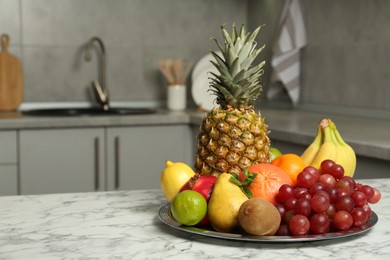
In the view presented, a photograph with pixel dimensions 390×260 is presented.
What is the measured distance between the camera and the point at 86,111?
367 centimetres

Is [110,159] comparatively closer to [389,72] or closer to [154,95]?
[154,95]

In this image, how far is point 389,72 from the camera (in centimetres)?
290

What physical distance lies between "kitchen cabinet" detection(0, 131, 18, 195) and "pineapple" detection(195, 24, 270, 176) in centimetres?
191

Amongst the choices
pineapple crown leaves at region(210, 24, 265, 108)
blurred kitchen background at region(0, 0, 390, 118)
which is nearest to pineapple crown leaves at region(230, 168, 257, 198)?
pineapple crown leaves at region(210, 24, 265, 108)

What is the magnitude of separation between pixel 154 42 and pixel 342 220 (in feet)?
9.75

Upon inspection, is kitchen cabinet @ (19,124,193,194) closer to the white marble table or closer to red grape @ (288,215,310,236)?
the white marble table

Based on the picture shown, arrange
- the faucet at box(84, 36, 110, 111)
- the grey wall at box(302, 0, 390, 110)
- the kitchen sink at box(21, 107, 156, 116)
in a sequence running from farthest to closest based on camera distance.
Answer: the faucet at box(84, 36, 110, 111)
the kitchen sink at box(21, 107, 156, 116)
the grey wall at box(302, 0, 390, 110)

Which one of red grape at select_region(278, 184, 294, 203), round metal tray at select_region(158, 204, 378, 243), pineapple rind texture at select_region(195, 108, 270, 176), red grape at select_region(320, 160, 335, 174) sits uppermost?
pineapple rind texture at select_region(195, 108, 270, 176)

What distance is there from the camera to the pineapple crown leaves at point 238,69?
125cm

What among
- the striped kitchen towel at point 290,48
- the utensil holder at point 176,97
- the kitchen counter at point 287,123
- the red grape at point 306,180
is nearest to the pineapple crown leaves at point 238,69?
the red grape at point 306,180

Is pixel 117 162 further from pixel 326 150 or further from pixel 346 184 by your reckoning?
pixel 346 184

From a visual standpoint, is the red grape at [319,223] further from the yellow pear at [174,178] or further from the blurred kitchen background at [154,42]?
the blurred kitchen background at [154,42]

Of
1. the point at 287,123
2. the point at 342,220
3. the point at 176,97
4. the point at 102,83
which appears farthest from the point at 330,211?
the point at 102,83

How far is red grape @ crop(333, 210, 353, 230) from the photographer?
3.36 ft
